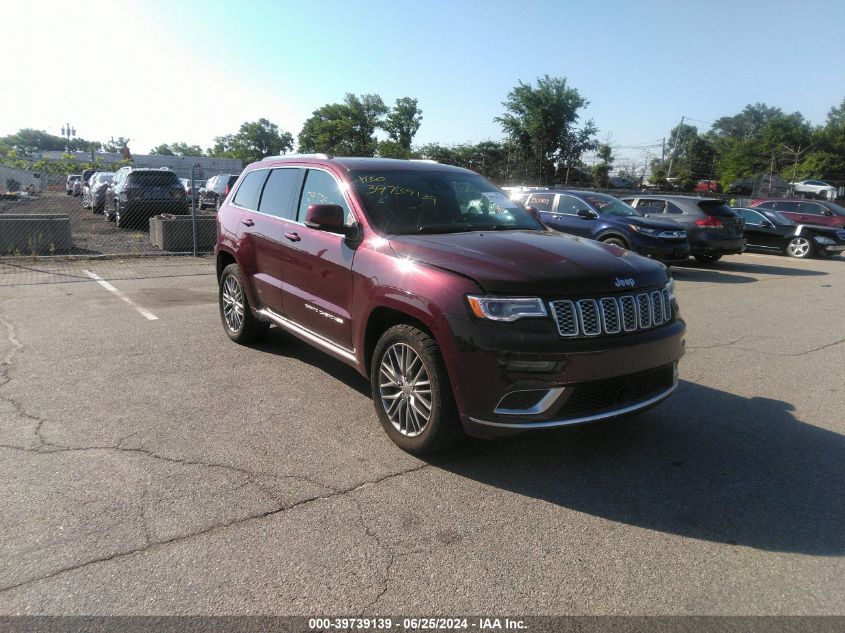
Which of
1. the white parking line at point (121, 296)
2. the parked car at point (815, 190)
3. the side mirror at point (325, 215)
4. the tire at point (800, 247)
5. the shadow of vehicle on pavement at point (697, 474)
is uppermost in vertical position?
the parked car at point (815, 190)

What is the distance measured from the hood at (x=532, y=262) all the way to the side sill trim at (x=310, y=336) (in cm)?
92

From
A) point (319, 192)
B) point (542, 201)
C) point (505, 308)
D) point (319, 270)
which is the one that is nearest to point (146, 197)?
point (542, 201)

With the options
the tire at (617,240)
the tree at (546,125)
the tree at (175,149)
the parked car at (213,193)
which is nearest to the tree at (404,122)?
the tree at (546,125)

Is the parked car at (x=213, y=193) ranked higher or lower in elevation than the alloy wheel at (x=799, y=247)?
higher

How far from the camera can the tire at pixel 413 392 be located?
11.3ft

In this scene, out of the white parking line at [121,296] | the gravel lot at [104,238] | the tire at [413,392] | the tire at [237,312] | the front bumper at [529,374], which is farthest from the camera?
the gravel lot at [104,238]

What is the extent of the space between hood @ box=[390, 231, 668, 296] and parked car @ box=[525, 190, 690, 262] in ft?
24.9

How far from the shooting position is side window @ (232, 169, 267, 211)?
579cm

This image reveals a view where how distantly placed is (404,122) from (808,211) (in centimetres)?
6149

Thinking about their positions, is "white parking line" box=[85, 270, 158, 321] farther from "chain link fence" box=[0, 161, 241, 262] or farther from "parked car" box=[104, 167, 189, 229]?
"parked car" box=[104, 167, 189, 229]

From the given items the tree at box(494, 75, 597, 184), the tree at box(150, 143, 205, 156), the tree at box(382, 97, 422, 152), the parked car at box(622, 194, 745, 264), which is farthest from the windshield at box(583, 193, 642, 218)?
the tree at box(150, 143, 205, 156)

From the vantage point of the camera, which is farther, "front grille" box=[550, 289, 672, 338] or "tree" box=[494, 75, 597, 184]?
"tree" box=[494, 75, 597, 184]

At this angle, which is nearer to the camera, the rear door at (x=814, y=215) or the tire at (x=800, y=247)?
the tire at (x=800, y=247)

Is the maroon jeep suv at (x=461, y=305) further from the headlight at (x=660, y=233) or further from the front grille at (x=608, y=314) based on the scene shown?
the headlight at (x=660, y=233)
